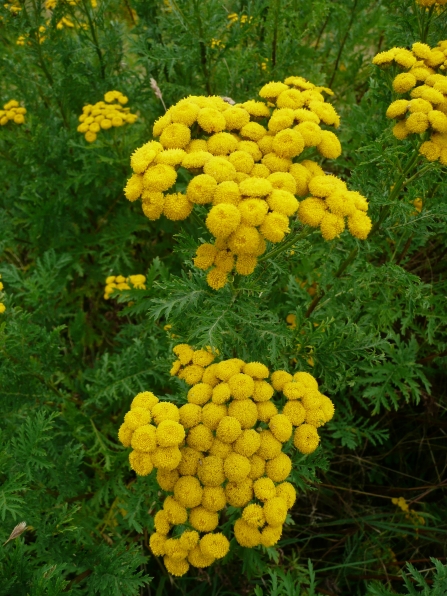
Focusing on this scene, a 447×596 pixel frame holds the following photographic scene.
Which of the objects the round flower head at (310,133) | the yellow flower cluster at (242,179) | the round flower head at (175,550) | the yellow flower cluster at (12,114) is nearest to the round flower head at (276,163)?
the yellow flower cluster at (242,179)

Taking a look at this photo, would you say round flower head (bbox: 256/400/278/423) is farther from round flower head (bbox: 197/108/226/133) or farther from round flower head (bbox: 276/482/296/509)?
round flower head (bbox: 197/108/226/133)

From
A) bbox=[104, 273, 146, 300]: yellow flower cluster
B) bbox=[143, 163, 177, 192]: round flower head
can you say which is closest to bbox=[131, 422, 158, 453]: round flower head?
bbox=[143, 163, 177, 192]: round flower head

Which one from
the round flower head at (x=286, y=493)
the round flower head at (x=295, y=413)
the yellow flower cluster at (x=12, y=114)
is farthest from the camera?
the yellow flower cluster at (x=12, y=114)

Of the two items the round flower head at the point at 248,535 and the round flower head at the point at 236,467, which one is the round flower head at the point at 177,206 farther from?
the round flower head at the point at 248,535

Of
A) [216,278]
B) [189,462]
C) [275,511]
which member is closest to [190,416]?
[189,462]

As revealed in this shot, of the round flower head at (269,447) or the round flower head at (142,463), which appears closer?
the round flower head at (142,463)

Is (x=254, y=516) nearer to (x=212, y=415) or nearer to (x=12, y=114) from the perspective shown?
(x=212, y=415)

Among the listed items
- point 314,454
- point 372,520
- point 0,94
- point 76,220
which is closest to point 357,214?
point 314,454
